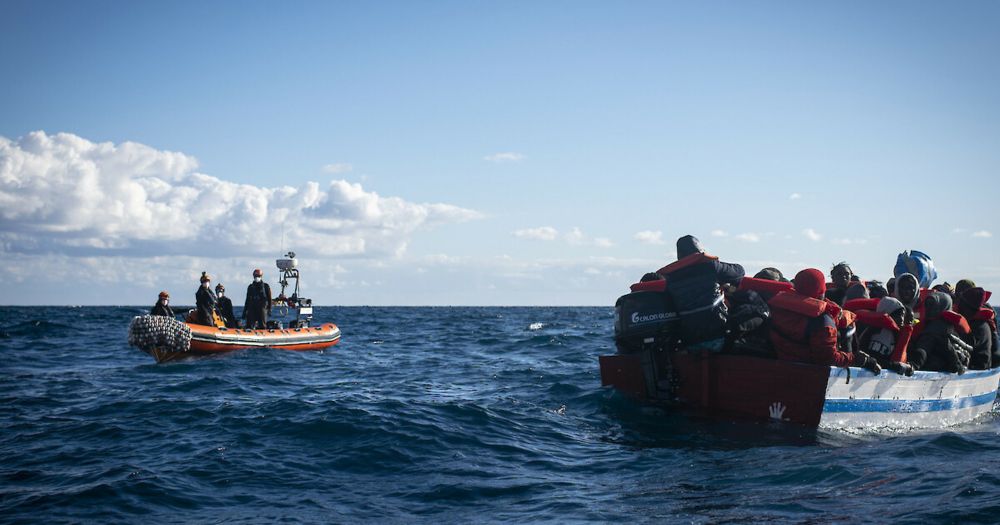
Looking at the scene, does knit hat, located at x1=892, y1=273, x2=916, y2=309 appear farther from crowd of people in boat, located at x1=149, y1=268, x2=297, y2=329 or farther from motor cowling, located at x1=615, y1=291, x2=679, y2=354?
crowd of people in boat, located at x1=149, y1=268, x2=297, y2=329

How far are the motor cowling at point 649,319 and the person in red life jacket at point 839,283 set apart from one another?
11.9ft

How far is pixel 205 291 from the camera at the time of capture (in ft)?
73.4

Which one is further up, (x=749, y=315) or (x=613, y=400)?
(x=749, y=315)

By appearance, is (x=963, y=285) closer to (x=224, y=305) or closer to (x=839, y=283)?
(x=839, y=283)

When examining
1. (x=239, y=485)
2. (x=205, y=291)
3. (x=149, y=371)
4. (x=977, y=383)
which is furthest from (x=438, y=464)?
(x=205, y=291)

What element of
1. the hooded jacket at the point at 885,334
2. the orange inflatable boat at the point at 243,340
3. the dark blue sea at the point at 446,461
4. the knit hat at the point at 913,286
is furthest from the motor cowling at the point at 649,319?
the orange inflatable boat at the point at 243,340

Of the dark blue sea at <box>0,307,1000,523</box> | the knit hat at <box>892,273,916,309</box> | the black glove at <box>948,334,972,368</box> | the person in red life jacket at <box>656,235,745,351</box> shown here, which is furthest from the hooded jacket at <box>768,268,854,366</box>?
the black glove at <box>948,334,972,368</box>

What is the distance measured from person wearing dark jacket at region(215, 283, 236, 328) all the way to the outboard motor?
16295mm

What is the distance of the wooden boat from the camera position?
30.6ft

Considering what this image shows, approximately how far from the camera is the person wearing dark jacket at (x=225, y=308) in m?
23.2

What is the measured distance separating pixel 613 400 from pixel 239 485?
20.7 ft

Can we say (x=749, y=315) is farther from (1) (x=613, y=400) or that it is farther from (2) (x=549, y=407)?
(2) (x=549, y=407)

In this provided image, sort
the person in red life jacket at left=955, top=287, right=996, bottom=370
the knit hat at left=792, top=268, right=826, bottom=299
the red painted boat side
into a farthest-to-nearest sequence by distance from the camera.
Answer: the person in red life jacket at left=955, top=287, right=996, bottom=370 < the knit hat at left=792, top=268, right=826, bottom=299 < the red painted boat side

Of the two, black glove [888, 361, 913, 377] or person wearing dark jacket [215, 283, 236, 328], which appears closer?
black glove [888, 361, 913, 377]
